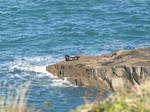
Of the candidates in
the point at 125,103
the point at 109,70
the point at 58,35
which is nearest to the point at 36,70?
the point at 109,70

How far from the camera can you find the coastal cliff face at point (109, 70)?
744 inches

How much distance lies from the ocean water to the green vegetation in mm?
9560

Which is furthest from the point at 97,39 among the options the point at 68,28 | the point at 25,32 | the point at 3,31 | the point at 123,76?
the point at 123,76

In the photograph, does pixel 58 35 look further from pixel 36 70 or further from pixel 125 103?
pixel 125 103

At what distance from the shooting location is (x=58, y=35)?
1228 inches

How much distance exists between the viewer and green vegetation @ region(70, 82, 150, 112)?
23.9ft

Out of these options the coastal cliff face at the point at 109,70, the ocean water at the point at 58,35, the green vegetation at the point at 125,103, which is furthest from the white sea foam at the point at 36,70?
the green vegetation at the point at 125,103

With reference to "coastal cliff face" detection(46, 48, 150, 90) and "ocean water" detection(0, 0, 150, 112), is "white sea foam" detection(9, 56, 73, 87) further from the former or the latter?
"coastal cliff face" detection(46, 48, 150, 90)

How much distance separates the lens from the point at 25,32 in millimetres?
32500

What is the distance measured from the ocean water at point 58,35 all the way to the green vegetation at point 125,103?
31.4ft

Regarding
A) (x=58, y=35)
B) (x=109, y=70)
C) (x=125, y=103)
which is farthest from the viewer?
(x=58, y=35)

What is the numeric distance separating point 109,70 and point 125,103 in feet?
39.8

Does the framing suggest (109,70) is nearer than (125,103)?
No

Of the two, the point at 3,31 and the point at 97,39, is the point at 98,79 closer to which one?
the point at 97,39
